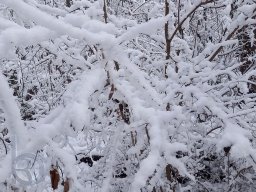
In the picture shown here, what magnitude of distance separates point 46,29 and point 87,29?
200 millimetres

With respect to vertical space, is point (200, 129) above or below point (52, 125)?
below

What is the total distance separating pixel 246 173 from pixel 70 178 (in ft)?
7.19

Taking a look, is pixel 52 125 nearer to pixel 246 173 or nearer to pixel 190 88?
pixel 190 88

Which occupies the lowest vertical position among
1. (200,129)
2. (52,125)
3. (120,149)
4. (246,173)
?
(246,173)

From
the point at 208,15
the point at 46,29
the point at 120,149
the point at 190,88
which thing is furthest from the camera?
the point at 208,15

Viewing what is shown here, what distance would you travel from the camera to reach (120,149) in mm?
2779

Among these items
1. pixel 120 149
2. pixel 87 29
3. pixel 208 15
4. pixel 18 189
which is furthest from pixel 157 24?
pixel 208 15

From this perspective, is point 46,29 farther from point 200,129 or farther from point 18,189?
point 200,129

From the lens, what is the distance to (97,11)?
222 cm

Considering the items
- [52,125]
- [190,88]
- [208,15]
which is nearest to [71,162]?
[52,125]

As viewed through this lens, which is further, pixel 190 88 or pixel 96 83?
pixel 190 88

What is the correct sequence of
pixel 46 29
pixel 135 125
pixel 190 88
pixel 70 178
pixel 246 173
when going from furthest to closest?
1. pixel 246 173
2. pixel 190 88
3. pixel 135 125
4. pixel 70 178
5. pixel 46 29

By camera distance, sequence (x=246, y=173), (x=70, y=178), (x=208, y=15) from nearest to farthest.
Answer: (x=70, y=178), (x=246, y=173), (x=208, y=15)

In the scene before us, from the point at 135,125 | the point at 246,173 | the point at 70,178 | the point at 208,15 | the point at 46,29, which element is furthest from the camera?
the point at 208,15
